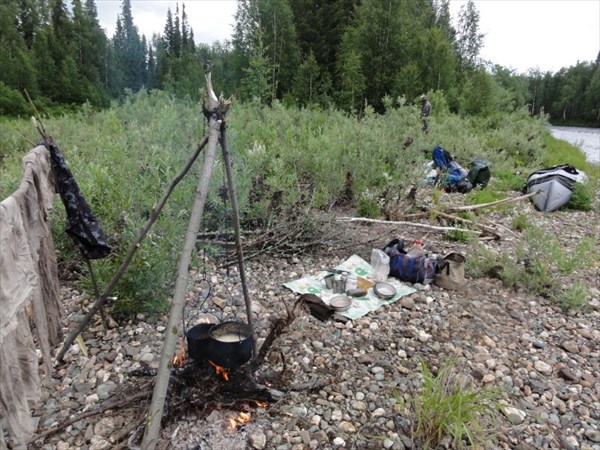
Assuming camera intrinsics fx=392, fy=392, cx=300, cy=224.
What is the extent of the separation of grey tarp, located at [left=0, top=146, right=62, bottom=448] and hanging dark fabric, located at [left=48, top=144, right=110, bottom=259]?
183 millimetres

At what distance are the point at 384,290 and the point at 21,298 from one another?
259 centimetres

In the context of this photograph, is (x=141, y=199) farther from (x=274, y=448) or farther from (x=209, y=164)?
(x=274, y=448)

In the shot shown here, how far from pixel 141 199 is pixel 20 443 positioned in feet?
6.97

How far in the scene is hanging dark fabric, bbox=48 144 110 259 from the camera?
1.78 meters

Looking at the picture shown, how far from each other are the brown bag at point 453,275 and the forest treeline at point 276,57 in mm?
7302

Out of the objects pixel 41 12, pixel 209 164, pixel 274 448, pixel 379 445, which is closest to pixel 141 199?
pixel 209 164

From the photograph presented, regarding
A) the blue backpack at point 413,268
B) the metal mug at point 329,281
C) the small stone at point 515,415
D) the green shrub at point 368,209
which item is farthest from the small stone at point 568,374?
the green shrub at point 368,209

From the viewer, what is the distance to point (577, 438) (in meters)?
2.05

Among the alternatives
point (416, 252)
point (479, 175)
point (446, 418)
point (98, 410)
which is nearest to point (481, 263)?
point (416, 252)

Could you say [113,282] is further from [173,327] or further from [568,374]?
[568,374]

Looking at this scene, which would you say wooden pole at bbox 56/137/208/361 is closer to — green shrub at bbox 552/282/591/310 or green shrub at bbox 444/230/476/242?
green shrub at bbox 552/282/591/310

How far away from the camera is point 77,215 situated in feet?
6.28

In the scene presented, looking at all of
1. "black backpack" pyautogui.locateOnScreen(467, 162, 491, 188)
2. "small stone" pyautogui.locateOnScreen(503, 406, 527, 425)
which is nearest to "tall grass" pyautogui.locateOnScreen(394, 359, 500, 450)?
"small stone" pyautogui.locateOnScreen(503, 406, 527, 425)

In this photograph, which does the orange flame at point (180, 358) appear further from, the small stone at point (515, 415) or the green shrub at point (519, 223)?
the green shrub at point (519, 223)
